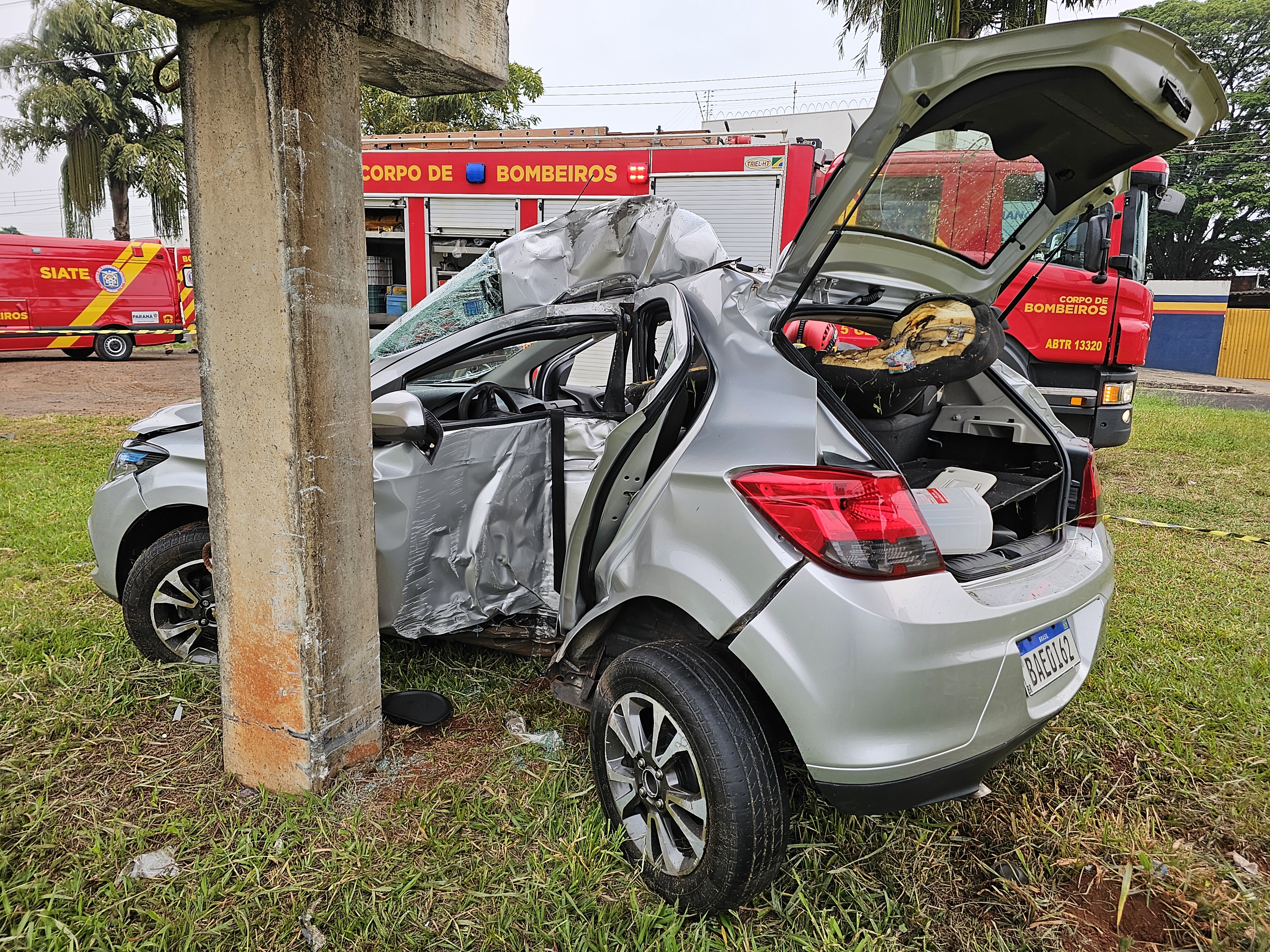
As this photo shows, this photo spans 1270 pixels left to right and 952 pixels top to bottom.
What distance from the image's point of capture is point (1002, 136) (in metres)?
2.11

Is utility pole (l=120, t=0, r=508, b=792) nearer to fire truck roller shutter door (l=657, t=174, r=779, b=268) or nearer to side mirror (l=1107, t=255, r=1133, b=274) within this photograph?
side mirror (l=1107, t=255, r=1133, b=274)

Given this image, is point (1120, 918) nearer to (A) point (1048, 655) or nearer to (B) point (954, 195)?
(A) point (1048, 655)

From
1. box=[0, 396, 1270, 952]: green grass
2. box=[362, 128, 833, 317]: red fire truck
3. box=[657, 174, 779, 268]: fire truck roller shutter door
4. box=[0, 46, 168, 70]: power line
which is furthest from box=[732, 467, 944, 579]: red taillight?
box=[0, 46, 168, 70]: power line

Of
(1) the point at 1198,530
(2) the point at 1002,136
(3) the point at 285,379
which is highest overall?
(2) the point at 1002,136

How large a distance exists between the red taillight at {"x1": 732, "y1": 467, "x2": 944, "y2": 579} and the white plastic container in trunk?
0.22 meters

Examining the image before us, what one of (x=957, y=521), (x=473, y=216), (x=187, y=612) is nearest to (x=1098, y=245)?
(x=957, y=521)

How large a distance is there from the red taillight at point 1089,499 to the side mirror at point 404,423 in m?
2.10

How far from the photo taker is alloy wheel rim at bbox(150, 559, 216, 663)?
2.90 metres

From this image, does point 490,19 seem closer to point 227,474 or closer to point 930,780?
point 227,474

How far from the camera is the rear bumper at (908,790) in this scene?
1.63 m

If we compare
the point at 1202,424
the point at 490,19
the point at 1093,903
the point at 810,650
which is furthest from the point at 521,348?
the point at 1202,424

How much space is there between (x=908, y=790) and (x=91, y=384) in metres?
15.0

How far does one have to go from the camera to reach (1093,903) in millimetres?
2037

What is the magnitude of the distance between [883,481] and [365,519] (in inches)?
58.8
